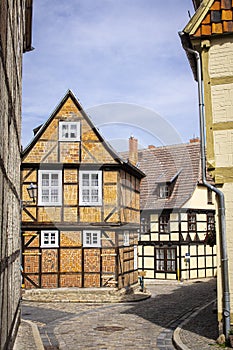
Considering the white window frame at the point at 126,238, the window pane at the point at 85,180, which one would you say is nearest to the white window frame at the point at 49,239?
the window pane at the point at 85,180

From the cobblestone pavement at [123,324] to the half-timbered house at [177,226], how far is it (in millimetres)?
6890

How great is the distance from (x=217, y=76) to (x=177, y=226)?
18.8m

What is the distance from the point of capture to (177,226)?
28.8 m

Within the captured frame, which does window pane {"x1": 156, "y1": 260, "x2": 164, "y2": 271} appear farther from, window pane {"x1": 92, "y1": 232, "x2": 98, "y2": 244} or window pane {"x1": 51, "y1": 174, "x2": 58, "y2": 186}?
window pane {"x1": 51, "y1": 174, "x2": 58, "y2": 186}

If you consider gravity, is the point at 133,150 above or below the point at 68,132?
above

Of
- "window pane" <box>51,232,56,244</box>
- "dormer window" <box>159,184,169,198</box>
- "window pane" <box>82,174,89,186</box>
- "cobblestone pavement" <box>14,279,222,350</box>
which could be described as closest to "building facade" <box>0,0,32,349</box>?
"cobblestone pavement" <box>14,279,222,350</box>

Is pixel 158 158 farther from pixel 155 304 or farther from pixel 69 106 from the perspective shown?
pixel 155 304

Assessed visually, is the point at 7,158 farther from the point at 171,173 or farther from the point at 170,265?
the point at 171,173

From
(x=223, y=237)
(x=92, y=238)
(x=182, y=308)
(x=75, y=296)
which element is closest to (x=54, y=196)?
(x=92, y=238)

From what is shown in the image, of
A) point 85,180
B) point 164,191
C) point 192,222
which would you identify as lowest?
point 192,222

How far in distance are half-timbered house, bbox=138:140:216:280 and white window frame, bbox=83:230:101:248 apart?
8900 millimetres

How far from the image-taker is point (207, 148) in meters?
10.6

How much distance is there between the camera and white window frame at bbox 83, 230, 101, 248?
2073 cm

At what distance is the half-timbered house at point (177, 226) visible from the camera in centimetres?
2858
